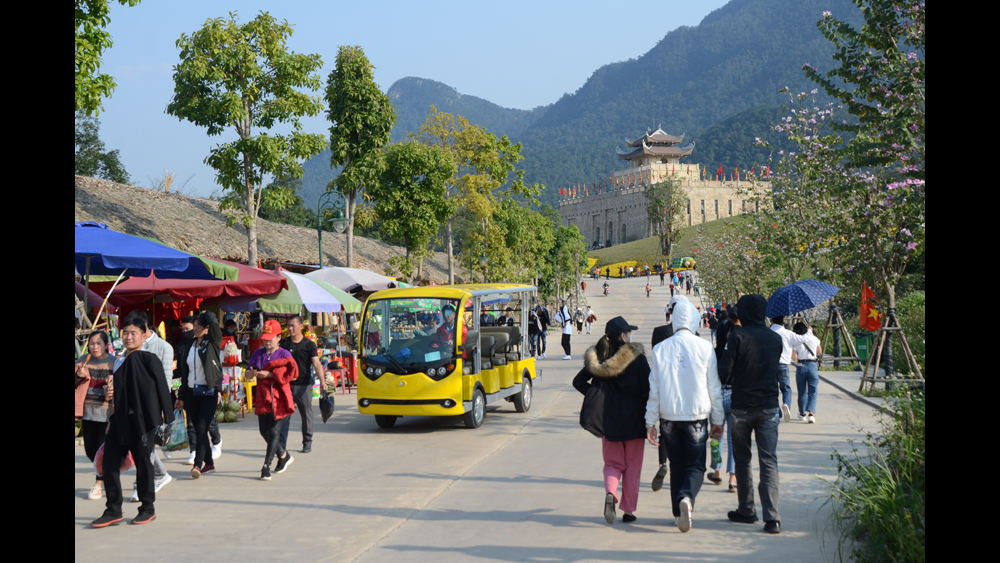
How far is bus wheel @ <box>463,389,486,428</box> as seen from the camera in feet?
39.8

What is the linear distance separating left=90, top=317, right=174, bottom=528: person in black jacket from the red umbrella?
7360 mm

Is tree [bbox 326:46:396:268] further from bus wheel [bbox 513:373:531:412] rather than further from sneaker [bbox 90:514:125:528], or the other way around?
sneaker [bbox 90:514:125:528]

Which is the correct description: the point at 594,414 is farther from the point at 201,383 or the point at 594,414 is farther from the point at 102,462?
the point at 201,383

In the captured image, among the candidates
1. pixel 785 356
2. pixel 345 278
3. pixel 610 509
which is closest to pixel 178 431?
pixel 610 509

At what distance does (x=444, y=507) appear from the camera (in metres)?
7.32

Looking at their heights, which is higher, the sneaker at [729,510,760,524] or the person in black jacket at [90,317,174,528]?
the person in black jacket at [90,317,174,528]

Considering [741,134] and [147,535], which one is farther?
[741,134]

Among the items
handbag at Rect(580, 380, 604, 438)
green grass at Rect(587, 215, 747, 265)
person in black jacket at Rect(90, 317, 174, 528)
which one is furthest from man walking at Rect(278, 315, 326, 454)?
green grass at Rect(587, 215, 747, 265)

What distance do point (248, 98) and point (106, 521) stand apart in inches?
609

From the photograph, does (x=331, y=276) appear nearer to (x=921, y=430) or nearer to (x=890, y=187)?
(x=890, y=187)

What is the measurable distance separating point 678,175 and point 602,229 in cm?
1745

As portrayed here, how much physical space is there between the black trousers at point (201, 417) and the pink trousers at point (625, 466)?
4.73m

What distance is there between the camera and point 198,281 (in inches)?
587
